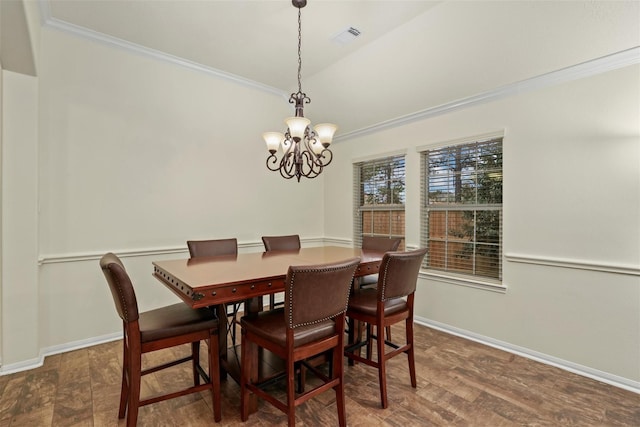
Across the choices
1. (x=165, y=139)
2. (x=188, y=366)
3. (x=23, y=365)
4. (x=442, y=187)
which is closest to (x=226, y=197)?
(x=165, y=139)

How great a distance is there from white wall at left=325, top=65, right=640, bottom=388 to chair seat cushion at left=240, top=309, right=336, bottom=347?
203 cm

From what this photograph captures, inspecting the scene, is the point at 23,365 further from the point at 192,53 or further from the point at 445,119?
the point at 445,119

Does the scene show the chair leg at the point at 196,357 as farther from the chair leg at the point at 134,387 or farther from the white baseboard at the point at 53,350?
the white baseboard at the point at 53,350

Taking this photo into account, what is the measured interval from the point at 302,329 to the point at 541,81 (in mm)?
2874

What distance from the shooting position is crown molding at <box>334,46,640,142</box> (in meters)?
2.27

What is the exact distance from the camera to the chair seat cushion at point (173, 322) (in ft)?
5.56

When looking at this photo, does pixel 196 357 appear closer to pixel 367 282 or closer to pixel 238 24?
pixel 367 282

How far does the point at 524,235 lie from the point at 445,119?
4.79 ft

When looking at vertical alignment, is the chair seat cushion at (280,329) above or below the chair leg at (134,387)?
above

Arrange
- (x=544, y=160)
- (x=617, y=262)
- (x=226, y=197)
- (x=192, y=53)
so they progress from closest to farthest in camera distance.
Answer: (x=617, y=262)
(x=544, y=160)
(x=192, y=53)
(x=226, y=197)

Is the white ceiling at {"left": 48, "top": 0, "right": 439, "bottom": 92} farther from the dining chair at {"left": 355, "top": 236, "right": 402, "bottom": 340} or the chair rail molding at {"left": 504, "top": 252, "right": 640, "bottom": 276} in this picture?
the chair rail molding at {"left": 504, "top": 252, "right": 640, "bottom": 276}

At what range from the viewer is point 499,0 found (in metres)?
2.32

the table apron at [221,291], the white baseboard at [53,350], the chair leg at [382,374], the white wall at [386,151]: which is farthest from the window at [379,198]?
the white baseboard at [53,350]

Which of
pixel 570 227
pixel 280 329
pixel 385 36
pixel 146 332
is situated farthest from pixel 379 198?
pixel 146 332
